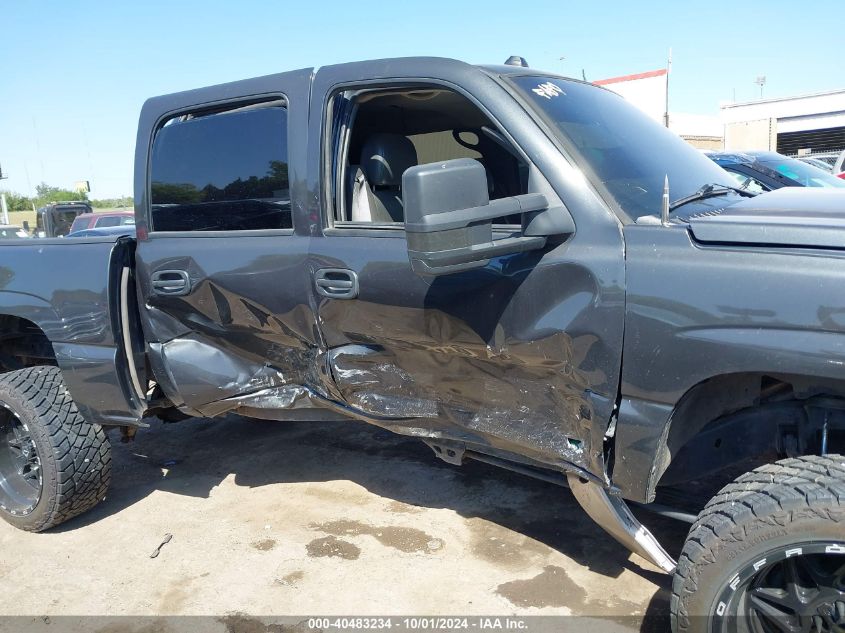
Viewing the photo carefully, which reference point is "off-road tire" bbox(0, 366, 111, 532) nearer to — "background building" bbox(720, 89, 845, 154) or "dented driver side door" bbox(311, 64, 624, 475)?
"dented driver side door" bbox(311, 64, 624, 475)

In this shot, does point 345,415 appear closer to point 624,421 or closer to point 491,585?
point 491,585

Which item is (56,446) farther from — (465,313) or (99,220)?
(99,220)

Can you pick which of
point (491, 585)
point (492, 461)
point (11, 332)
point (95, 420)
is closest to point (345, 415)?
point (492, 461)

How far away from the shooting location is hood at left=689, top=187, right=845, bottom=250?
192 centimetres

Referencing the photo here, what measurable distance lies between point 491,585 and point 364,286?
4.62ft

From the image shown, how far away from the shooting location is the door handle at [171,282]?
10.6 ft

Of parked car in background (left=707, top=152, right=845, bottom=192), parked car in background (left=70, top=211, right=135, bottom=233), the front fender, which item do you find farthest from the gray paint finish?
parked car in background (left=70, top=211, right=135, bottom=233)

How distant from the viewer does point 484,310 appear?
246cm

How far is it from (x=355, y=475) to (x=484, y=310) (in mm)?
2081

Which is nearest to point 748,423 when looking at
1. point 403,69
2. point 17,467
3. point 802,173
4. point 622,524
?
point 622,524

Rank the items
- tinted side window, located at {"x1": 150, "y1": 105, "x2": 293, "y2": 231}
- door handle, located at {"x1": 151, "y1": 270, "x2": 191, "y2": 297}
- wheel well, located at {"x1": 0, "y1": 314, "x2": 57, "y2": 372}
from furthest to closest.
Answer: wheel well, located at {"x1": 0, "y1": 314, "x2": 57, "y2": 372}, door handle, located at {"x1": 151, "y1": 270, "x2": 191, "y2": 297}, tinted side window, located at {"x1": 150, "y1": 105, "x2": 293, "y2": 231}

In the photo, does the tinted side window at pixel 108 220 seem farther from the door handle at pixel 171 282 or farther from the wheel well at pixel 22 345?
the door handle at pixel 171 282

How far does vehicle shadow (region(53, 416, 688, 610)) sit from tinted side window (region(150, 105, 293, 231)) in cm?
174

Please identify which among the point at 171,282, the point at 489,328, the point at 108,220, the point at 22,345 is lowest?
the point at 108,220
